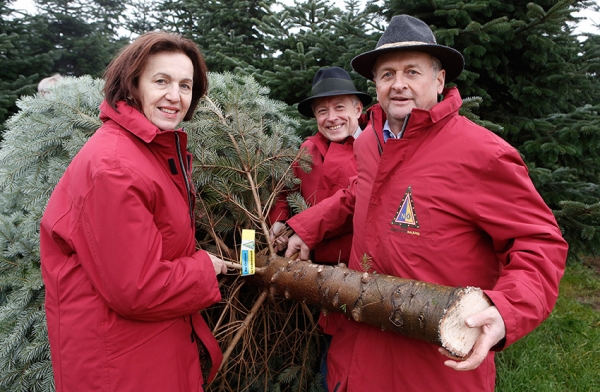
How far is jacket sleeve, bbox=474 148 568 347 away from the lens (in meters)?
1.43

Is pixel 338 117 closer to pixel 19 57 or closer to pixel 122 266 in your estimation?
pixel 122 266

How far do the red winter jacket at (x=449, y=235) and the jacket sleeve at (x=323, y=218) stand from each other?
41 cm

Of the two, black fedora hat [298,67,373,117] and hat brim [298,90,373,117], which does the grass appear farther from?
black fedora hat [298,67,373,117]

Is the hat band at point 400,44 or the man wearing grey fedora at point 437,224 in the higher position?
the hat band at point 400,44

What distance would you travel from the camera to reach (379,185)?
6.26ft

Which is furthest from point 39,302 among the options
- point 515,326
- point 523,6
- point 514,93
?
point 523,6

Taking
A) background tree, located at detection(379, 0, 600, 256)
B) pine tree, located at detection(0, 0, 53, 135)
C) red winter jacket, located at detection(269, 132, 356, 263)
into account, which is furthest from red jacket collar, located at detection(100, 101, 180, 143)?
pine tree, located at detection(0, 0, 53, 135)

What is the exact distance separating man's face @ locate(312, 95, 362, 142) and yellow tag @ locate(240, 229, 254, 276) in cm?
116

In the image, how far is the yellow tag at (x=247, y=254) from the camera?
2199mm

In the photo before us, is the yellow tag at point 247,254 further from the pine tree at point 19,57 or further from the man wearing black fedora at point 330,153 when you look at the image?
the pine tree at point 19,57

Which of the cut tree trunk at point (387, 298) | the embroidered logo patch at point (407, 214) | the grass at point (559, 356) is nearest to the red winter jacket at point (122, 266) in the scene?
the cut tree trunk at point (387, 298)

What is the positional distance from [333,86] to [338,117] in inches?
9.8

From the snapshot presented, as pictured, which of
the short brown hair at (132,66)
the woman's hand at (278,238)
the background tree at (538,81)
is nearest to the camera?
the short brown hair at (132,66)

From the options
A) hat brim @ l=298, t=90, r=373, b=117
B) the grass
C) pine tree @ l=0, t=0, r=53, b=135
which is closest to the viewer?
hat brim @ l=298, t=90, r=373, b=117
